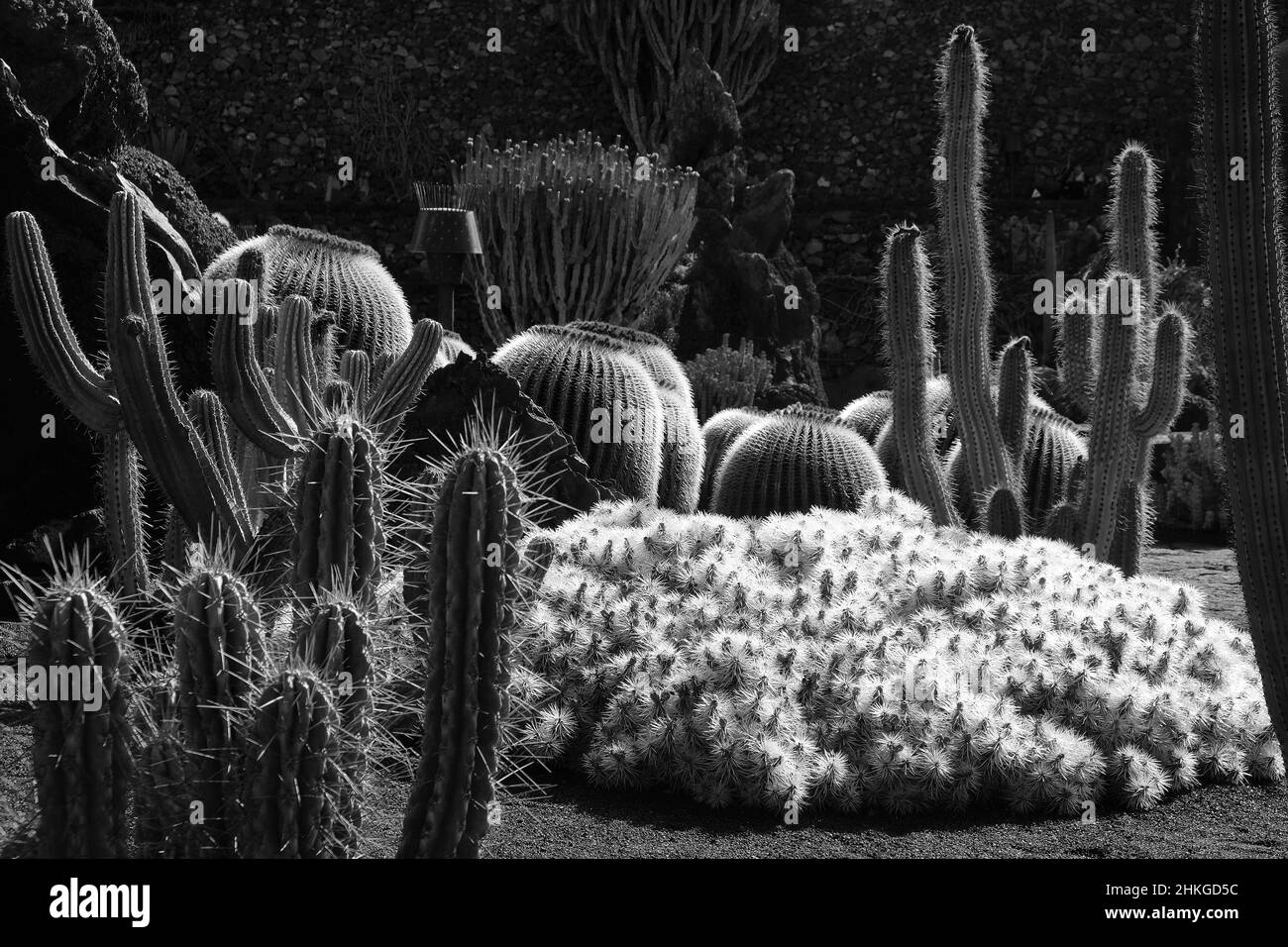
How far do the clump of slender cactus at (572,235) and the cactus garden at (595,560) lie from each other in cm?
226

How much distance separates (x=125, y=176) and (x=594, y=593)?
2.79 metres

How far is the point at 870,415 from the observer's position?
7414 mm

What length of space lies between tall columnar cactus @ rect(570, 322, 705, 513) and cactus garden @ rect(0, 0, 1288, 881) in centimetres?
2

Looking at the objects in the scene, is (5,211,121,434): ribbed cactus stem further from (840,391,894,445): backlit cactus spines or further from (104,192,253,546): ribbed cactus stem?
(840,391,894,445): backlit cactus spines

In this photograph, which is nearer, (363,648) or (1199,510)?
(363,648)

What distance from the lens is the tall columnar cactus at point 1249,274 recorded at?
2.58 m

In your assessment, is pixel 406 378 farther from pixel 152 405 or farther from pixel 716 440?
pixel 716 440

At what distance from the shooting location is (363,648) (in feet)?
7.20

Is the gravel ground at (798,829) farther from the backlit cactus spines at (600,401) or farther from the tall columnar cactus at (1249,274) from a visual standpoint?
the backlit cactus spines at (600,401)

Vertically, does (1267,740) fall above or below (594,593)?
below

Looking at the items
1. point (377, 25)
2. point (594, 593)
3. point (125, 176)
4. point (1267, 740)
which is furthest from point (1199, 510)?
point (377, 25)

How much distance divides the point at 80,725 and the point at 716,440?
206 inches

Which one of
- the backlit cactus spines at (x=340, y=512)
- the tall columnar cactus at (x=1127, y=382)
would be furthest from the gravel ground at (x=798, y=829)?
the tall columnar cactus at (x=1127, y=382)
